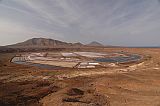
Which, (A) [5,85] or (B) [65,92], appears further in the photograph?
(A) [5,85]

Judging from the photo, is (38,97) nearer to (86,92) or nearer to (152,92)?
(86,92)

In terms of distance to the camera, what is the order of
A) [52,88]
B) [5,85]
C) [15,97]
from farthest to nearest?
[5,85]
[52,88]
[15,97]

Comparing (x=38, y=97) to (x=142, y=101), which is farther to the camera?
(x=38, y=97)

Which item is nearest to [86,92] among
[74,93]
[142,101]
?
[74,93]

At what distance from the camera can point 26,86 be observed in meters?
14.3

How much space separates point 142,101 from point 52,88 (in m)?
5.89

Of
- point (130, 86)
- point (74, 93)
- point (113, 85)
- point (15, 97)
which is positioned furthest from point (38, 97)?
point (130, 86)

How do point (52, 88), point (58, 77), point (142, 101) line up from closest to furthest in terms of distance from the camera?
1. point (142, 101)
2. point (52, 88)
3. point (58, 77)

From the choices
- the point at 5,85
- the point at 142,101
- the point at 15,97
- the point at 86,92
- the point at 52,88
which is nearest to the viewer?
the point at 142,101

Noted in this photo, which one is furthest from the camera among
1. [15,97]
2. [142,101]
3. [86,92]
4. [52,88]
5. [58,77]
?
[58,77]

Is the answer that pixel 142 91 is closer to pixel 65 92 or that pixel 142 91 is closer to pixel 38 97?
pixel 65 92

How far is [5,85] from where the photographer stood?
14.7 meters

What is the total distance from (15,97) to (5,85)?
11.5 feet

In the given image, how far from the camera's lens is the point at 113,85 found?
14305 mm
